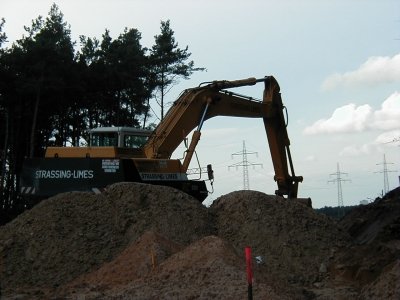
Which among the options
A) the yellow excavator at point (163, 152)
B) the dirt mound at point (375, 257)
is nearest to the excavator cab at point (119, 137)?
the yellow excavator at point (163, 152)

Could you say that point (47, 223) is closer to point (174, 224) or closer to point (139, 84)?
point (174, 224)

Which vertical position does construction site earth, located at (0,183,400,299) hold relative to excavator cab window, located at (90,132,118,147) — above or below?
below

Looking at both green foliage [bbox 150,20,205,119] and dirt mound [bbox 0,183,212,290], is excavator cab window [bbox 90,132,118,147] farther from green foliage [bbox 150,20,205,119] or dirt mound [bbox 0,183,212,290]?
green foliage [bbox 150,20,205,119]

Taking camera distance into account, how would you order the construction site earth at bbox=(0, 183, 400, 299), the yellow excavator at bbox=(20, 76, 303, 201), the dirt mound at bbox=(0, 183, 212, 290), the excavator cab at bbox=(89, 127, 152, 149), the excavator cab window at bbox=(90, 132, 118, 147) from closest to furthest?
the construction site earth at bbox=(0, 183, 400, 299)
the dirt mound at bbox=(0, 183, 212, 290)
the yellow excavator at bbox=(20, 76, 303, 201)
the excavator cab at bbox=(89, 127, 152, 149)
the excavator cab window at bbox=(90, 132, 118, 147)

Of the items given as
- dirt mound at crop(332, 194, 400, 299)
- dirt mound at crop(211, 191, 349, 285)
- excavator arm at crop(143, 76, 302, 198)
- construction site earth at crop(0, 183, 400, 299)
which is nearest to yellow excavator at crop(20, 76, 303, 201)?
excavator arm at crop(143, 76, 302, 198)

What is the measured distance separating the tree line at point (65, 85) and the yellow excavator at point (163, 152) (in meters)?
15.3

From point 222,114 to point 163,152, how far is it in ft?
10.6

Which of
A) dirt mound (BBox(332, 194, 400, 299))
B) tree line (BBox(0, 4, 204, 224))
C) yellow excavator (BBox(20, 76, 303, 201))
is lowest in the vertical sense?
dirt mound (BBox(332, 194, 400, 299))

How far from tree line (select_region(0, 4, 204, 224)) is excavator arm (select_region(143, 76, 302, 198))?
1651cm

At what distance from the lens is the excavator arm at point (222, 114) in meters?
16.9

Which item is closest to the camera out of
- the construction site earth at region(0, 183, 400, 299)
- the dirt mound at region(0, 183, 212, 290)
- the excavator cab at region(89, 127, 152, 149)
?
the construction site earth at region(0, 183, 400, 299)

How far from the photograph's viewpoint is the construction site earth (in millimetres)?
9297

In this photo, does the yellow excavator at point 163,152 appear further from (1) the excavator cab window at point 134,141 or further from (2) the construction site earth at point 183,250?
(2) the construction site earth at point 183,250

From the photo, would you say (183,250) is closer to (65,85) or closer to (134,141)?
(134,141)
